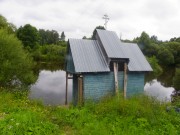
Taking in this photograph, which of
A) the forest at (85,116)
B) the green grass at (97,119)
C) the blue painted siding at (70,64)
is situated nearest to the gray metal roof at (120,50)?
the blue painted siding at (70,64)

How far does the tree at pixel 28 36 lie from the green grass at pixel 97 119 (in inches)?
1697

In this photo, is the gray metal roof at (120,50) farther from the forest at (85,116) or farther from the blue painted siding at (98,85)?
the forest at (85,116)

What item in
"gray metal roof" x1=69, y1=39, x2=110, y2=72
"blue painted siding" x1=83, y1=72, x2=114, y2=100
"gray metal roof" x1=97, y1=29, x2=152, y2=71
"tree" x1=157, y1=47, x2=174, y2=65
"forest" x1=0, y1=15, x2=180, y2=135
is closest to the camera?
"forest" x1=0, y1=15, x2=180, y2=135

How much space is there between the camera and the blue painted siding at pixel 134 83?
1461 centimetres

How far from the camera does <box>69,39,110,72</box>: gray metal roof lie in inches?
506

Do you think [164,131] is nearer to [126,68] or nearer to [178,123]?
[178,123]

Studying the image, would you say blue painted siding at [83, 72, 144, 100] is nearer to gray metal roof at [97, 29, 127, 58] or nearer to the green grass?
gray metal roof at [97, 29, 127, 58]

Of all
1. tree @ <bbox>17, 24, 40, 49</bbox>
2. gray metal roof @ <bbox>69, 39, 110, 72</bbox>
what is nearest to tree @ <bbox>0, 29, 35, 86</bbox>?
gray metal roof @ <bbox>69, 39, 110, 72</bbox>

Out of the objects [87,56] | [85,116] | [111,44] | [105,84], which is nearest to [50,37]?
[111,44]

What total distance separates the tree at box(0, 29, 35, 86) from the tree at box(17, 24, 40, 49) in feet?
118

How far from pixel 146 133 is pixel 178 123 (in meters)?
2.22

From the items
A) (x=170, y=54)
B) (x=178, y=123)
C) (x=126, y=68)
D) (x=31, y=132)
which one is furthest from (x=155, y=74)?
(x=31, y=132)

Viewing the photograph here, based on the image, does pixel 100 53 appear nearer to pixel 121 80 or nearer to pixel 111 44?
pixel 111 44

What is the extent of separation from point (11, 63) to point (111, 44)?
8446 mm
